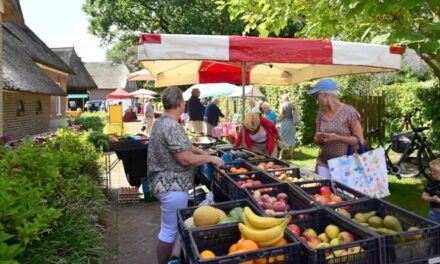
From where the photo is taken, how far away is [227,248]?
258 centimetres

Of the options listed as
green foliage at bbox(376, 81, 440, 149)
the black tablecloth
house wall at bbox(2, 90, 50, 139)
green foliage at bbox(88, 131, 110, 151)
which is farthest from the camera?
house wall at bbox(2, 90, 50, 139)

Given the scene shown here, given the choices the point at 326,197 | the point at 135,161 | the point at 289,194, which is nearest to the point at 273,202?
the point at 289,194

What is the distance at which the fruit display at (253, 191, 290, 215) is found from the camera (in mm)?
3115

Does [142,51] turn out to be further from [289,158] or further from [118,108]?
[118,108]

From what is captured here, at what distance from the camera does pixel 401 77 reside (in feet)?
103

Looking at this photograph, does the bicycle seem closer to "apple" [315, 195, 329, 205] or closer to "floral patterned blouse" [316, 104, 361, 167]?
"floral patterned blouse" [316, 104, 361, 167]

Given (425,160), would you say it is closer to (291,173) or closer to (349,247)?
(291,173)

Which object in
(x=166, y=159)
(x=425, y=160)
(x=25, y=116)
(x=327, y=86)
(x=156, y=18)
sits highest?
(x=156, y=18)

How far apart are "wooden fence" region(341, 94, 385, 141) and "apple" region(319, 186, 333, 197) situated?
10.9 metres

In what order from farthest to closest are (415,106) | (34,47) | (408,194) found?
(34,47) → (415,106) → (408,194)

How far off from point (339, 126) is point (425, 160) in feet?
18.1

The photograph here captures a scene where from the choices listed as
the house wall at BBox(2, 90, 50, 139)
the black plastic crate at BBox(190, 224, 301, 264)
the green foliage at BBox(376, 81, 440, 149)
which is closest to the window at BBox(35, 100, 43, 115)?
the house wall at BBox(2, 90, 50, 139)

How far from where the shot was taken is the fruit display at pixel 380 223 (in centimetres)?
255

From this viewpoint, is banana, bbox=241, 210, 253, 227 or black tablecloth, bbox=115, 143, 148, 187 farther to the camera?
black tablecloth, bbox=115, 143, 148, 187
